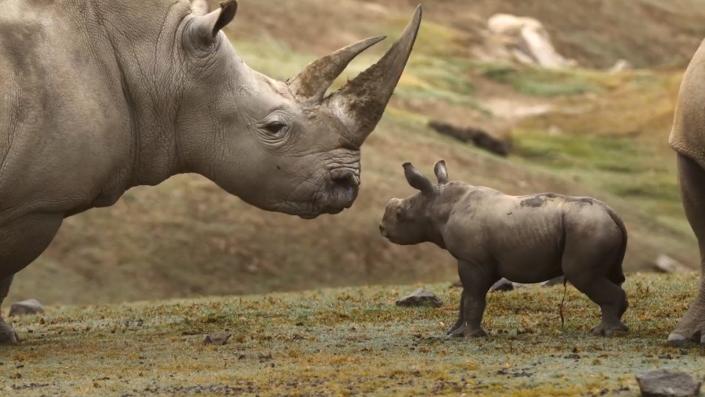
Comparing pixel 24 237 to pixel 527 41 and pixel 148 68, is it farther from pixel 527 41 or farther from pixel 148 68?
pixel 527 41

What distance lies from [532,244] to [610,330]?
0.73 m

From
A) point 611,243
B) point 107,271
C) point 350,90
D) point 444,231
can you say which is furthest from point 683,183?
point 107,271

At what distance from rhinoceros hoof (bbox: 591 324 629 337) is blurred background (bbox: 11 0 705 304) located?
12250 millimetres

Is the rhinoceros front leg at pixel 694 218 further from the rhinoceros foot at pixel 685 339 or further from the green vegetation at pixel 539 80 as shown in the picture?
the green vegetation at pixel 539 80

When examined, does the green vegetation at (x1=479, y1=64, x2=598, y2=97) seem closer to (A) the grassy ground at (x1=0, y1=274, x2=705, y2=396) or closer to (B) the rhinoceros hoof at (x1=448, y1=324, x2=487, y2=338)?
(A) the grassy ground at (x1=0, y1=274, x2=705, y2=396)

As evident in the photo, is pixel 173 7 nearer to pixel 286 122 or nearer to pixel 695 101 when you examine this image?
pixel 286 122

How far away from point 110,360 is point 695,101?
3811 millimetres

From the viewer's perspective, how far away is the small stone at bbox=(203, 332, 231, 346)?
1020 cm

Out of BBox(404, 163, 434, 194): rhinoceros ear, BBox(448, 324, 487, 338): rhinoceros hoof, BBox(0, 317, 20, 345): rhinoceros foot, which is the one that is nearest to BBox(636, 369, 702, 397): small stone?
BBox(448, 324, 487, 338): rhinoceros hoof

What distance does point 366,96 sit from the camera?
1046cm

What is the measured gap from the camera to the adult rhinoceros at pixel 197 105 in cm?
1010

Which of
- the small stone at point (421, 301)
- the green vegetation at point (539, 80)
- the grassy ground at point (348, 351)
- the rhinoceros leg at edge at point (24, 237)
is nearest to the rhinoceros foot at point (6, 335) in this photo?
the grassy ground at point (348, 351)

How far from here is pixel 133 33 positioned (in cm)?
1045

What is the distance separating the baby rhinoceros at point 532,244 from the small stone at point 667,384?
8.37 feet
